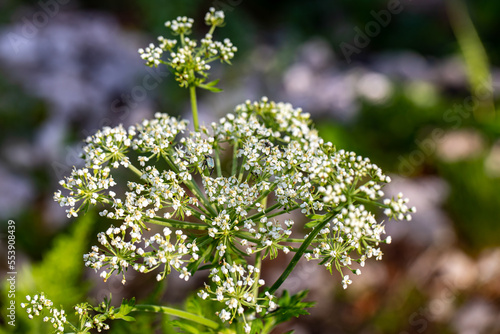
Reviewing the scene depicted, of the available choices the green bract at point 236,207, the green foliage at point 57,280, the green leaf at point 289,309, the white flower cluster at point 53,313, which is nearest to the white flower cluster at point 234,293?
the green bract at point 236,207

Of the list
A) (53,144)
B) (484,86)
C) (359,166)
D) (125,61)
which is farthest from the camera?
(125,61)

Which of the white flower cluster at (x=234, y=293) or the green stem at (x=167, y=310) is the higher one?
the white flower cluster at (x=234, y=293)

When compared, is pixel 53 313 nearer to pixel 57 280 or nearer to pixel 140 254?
pixel 140 254

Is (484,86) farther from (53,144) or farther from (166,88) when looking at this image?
(53,144)

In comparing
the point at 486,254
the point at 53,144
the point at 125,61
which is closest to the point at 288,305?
the point at 486,254

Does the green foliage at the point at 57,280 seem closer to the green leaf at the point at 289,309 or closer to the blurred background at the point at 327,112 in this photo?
the blurred background at the point at 327,112

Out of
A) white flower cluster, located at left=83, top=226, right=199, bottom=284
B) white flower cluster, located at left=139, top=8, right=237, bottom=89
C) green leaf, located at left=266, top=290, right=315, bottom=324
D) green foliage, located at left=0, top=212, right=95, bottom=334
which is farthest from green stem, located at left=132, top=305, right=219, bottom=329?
green foliage, located at left=0, top=212, right=95, bottom=334

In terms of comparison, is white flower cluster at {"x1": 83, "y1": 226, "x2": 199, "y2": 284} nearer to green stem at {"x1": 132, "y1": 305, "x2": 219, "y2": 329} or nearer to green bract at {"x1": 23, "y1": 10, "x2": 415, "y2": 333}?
green bract at {"x1": 23, "y1": 10, "x2": 415, "y2": 333}

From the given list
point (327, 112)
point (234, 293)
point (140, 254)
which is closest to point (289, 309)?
point (234, 293)
